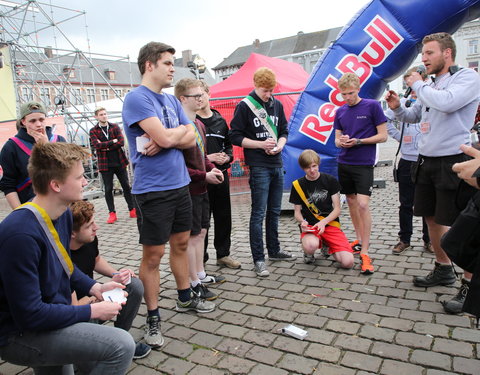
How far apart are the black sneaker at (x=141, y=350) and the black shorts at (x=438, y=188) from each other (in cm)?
261

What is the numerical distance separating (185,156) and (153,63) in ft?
2.82

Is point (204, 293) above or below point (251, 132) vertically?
below

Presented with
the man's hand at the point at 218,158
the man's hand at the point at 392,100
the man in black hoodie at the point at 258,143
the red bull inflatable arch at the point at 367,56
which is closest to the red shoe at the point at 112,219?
the red bull inflatable arch at the point at 367,56

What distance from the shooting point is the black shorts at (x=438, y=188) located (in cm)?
330

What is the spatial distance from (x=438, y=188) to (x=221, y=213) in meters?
2.21

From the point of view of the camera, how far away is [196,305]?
11.1 feet

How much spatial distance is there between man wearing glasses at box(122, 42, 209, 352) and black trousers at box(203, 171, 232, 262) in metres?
1.39

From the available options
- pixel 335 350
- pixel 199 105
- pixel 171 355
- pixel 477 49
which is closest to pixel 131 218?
pixel 199 105

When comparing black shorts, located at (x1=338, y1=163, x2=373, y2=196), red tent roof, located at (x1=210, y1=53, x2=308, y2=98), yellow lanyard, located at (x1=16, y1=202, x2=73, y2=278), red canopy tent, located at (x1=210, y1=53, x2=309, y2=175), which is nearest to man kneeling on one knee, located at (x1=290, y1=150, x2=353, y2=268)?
black shorts, located at (x1=338, y1=163, x2=373, y2=196)

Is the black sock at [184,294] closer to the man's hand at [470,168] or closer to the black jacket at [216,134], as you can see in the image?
the black jacket at [216,134]

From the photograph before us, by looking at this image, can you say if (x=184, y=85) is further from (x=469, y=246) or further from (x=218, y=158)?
(x=469, y=246)

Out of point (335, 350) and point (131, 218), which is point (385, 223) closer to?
point (335, 350)

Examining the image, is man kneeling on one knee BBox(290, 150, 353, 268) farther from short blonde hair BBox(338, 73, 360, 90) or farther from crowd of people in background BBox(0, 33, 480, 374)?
short blonde hair BBox(338, 73, 360, 90)

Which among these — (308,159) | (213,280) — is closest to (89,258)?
(213,280)
